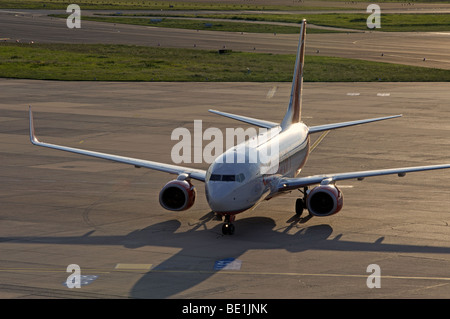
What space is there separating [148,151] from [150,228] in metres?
19.7

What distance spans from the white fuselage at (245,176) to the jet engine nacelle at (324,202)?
6.82 feet

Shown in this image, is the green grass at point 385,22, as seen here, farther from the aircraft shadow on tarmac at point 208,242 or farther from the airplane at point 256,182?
the aircraft shadow on tarmac at point 208,242

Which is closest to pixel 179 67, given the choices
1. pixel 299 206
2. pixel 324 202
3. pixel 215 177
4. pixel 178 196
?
pixel 299 206

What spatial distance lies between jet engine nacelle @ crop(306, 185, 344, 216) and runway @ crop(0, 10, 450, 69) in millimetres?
80136

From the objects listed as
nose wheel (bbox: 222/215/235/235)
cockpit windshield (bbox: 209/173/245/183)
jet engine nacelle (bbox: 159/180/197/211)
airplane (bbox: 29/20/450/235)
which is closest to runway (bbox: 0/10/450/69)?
airplane (bbox: 29/20/450/235)

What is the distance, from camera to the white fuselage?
3609 cm

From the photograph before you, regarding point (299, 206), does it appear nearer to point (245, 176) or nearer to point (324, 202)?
point (324, 202)

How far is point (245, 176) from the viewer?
36.6 meters

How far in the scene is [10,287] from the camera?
3027 cm

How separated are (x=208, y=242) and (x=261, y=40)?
11361cm

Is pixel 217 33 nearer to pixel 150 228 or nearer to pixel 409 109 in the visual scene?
pixel 409 109

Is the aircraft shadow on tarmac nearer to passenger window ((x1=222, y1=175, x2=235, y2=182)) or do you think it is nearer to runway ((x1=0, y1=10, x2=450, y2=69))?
passenger window ((x1=222, y1=175, x2=235, y2=182))

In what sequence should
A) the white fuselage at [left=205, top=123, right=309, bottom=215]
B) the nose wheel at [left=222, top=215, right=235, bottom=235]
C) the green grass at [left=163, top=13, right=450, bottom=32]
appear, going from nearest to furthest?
the white fuselage at [left=205, top=123, right=309, bottom=215] < the nose wheel at [left=222, top=215, right=235, bottom=235] < the green grass at [left=163, top=13, right=450, bottom=32]
